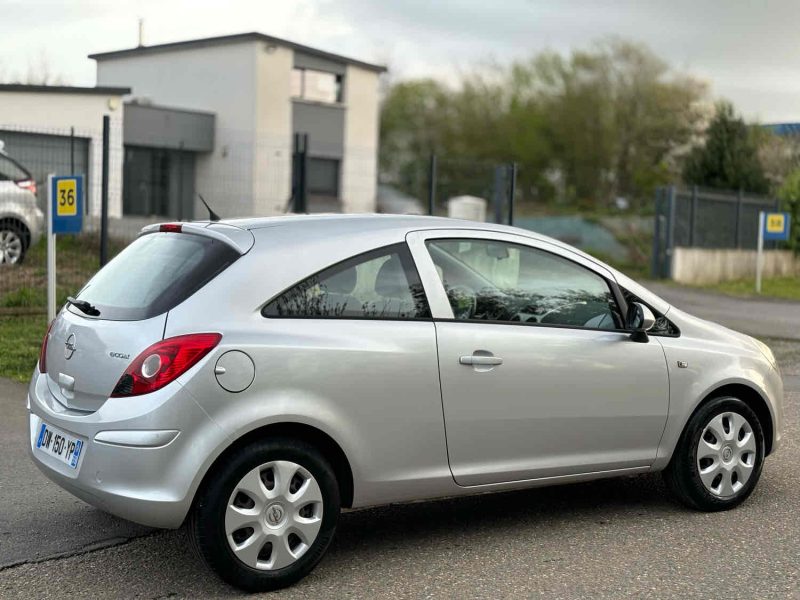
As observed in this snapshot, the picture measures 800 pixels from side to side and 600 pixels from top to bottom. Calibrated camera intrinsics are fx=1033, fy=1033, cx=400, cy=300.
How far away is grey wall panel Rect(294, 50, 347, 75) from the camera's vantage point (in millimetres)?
36406

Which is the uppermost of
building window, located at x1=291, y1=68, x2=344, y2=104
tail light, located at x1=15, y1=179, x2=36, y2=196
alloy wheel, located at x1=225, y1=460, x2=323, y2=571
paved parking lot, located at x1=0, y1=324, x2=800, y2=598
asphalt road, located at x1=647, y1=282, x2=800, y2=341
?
building window, located at x1=291, y1=68, x2=344, y2=104

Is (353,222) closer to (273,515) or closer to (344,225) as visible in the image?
(344,225)

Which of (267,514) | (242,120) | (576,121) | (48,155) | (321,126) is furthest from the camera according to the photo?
(576,121)

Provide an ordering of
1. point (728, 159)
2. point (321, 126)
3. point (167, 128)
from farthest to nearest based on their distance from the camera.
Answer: point (321, 126) < point (167, 128) < point (728, 159)

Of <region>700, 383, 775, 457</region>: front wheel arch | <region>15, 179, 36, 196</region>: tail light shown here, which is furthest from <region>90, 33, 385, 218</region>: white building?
<region>700, 383, 775, 457</region>: front wheel arch

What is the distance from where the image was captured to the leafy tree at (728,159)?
29.1m

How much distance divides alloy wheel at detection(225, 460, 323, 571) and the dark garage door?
1079cm

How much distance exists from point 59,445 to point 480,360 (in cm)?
187

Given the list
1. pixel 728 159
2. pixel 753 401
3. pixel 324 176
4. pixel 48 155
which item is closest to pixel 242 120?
pixel 324 176

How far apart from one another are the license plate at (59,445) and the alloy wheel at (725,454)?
3.12 m

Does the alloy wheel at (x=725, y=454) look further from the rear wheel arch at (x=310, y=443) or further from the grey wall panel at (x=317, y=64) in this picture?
the grey wall panel at (x=317, y=64)

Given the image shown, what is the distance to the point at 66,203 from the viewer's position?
408 inches

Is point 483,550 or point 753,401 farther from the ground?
point 753,401

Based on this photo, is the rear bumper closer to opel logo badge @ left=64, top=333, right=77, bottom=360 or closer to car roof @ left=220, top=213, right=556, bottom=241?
opel logo badge @ left=64, top=333, right=77, bottom=360
